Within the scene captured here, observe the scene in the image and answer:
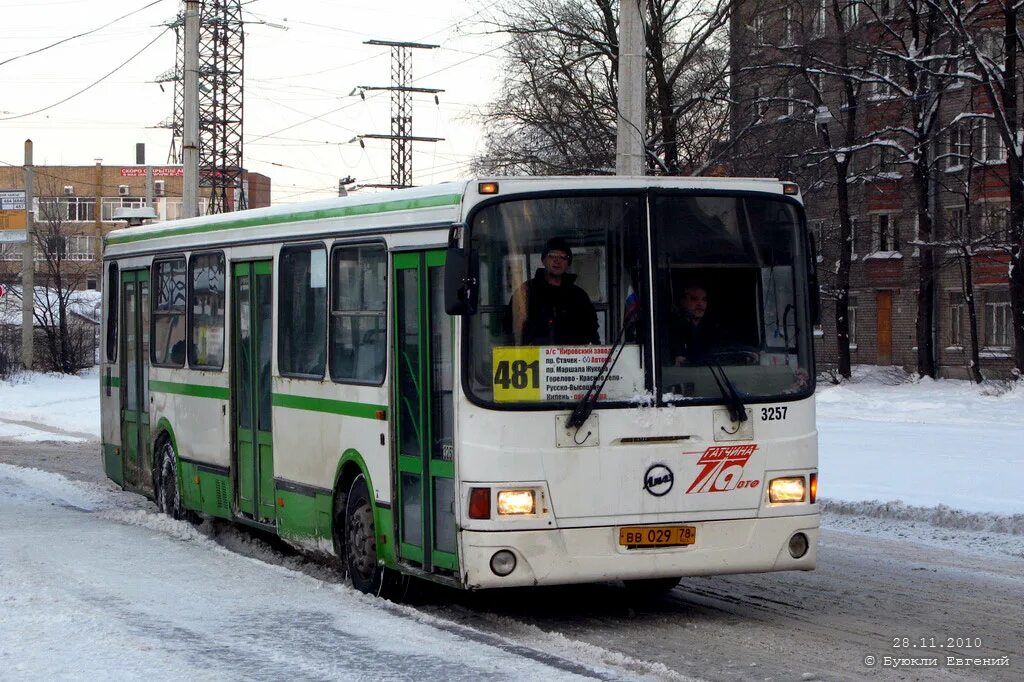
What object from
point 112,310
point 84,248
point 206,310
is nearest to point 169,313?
point 206,310

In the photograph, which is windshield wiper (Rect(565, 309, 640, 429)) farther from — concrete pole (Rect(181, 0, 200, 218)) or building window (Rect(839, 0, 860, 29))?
building window (Rect(839, 0, 860, 29))

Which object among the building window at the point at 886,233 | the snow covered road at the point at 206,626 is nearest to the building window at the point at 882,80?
the building window at the point at 886,233

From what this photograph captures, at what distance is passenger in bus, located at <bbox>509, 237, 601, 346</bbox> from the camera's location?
28.9 feet

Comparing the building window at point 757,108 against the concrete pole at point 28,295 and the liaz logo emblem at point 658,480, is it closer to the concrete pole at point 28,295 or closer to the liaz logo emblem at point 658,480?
the concrete pole at point 28,295

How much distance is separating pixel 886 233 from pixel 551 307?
163ft

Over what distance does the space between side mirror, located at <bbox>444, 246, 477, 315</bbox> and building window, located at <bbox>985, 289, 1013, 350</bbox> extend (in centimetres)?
4699

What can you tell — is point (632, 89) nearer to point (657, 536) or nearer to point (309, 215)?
point (309, 215)

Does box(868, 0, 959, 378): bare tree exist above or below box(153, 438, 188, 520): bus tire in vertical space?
above

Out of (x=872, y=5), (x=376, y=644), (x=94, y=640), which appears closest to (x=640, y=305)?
(x=376, y=644)

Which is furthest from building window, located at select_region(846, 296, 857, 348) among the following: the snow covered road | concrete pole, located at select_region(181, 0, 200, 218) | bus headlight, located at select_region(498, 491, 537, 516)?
bus headlight, located at select_region(498, 491, 537, 516)

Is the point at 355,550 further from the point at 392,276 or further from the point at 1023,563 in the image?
the point at 1023,563

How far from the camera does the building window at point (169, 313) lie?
14.4 meters

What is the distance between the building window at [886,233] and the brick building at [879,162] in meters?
0.05

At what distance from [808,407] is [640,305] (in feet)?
4.03
